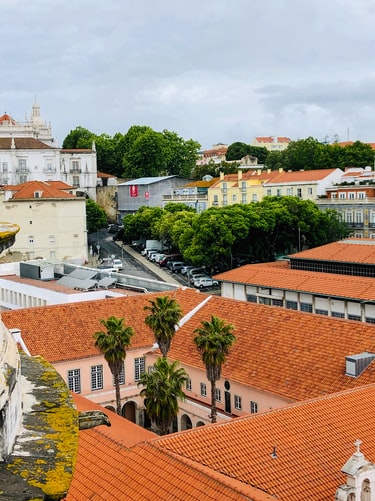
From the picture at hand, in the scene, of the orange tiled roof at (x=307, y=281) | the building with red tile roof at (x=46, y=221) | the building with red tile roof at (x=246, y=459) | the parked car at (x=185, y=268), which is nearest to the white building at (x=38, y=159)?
the building with red tile roof at (x=46, y=221)

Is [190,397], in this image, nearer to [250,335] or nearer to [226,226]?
[250,335]

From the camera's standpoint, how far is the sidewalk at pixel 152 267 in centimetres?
7406

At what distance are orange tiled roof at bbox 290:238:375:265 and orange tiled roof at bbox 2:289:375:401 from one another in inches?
569

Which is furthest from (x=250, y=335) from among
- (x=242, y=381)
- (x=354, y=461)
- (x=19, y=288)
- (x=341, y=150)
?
(x=341, y=150)

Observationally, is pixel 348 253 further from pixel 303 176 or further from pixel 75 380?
pixel 303 176

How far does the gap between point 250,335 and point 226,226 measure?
37946 millimetres

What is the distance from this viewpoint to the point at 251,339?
3478cm

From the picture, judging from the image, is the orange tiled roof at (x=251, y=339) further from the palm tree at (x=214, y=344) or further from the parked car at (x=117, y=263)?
the parked car at (x=117, y=263)

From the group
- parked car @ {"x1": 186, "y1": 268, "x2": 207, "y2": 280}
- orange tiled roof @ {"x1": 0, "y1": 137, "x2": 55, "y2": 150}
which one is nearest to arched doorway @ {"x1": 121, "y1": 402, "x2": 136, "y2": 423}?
parked car @ {"x1": 186, "y1": 268, "x2": 207, "y2": 280}

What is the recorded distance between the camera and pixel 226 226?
72438 mm

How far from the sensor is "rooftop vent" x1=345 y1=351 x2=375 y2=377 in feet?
93.3

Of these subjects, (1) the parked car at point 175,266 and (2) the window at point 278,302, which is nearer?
(2) the window at point 278,302

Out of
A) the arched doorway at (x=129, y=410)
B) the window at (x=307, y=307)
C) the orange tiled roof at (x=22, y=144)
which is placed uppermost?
the orange tiled roof at (x=22, y=144)

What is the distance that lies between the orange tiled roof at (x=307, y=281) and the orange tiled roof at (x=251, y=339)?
27.8ft
